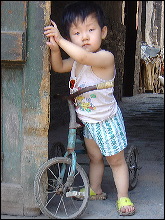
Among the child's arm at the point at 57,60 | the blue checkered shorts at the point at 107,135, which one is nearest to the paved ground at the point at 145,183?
the blue checkered shorts at the point at 107,135

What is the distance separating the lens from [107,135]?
284 cm

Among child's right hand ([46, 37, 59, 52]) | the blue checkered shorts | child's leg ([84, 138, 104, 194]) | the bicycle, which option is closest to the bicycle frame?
the bicycle

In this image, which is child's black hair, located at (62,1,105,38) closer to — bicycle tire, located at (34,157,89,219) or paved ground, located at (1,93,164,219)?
bicycle tire, located at (34,157,89,219)

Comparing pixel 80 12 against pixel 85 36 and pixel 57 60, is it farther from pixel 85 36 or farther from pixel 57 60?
pixel 57 60

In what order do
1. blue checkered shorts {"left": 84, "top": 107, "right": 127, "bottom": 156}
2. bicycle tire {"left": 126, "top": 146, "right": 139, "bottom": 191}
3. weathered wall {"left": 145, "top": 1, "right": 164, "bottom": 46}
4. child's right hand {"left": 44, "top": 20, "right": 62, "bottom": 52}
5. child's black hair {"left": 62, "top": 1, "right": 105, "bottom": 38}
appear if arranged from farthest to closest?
weathered wall {"left": 145, "top": 1, "right": 164, "bottom": 46} < bicycle tire {"left": 126, "top": 146, "right": 139, "bottom": 191} < blue checkered shorts {"left": 84, "top": 107, "right": 127, "bottom": 156} < child's black hair {"left": 62, "top": 1, "right": 105, "bottom": 38} < child's right hand {"left": 44, "top": 20, "right": 62, "bottom": 52}

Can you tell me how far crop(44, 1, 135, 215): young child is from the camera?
2.67 metres

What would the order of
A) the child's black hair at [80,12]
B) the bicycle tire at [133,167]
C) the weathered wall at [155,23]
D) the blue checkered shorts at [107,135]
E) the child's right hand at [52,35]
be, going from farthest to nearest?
1. the weathered wall at [155,23]
2. the bicycle tire at [133,167]
3. the blue checkered shorts at [107,135]
4. the child's black hair at [80,12]
5. the child's right hand at [52,35]

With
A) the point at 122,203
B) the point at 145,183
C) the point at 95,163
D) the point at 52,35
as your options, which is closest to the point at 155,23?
the point at 145,183

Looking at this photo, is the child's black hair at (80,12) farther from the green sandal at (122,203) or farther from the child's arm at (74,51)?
the green sandal at (122,203)

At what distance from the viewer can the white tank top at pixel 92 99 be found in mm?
2807

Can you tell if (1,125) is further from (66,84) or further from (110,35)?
(110,35)

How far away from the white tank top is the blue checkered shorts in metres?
0.04

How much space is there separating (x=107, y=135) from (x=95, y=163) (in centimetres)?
34

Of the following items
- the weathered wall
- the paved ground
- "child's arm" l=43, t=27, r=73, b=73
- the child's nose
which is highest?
the weathered wall
